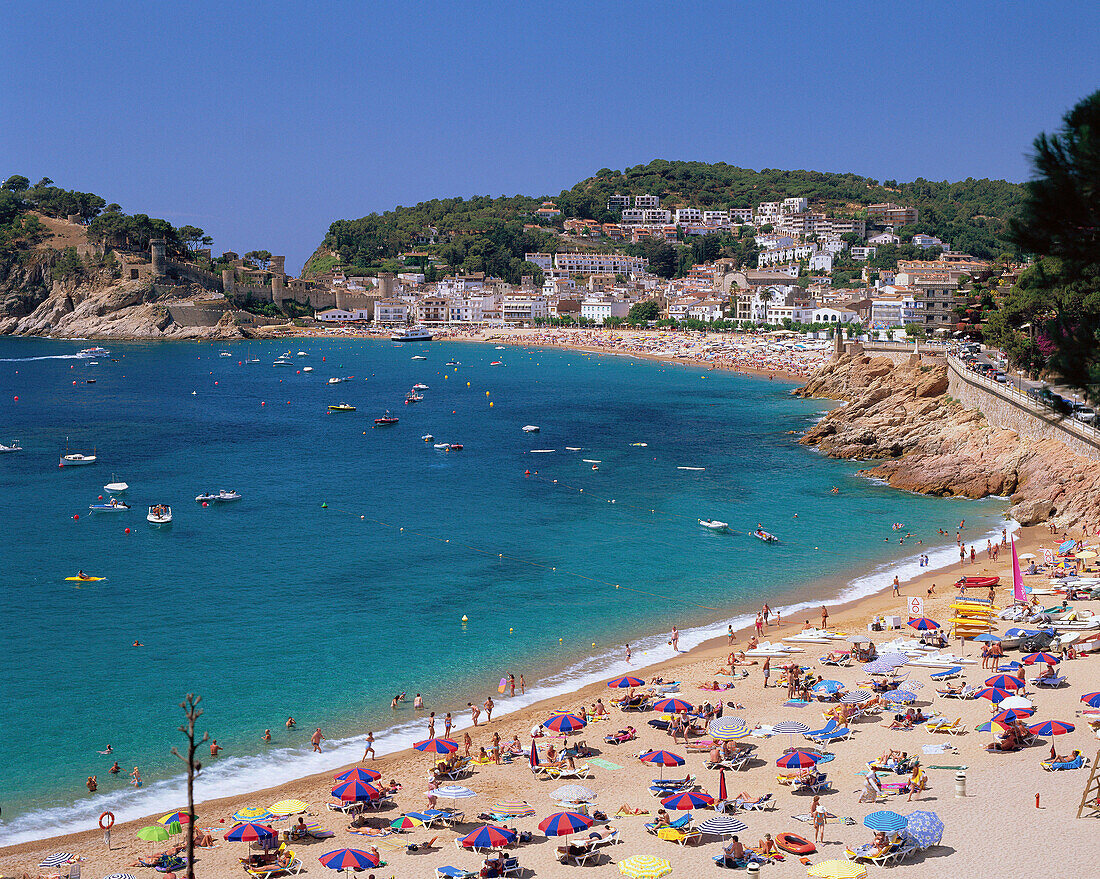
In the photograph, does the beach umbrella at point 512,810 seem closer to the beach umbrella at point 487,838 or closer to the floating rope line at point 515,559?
the beach umbrella at point 487,838

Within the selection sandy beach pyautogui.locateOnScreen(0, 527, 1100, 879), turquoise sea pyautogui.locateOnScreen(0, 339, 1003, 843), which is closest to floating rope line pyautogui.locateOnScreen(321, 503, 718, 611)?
turquoise sea pyautogui.locateOnScreen(0, 339, 1003, 843)

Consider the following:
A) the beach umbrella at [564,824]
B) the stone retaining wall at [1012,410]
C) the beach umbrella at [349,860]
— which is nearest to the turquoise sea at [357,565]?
the stone retaining wall at [1012,410]

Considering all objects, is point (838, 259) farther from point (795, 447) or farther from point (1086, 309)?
point (1086, 309)

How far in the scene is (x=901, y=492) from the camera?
40.3 meters

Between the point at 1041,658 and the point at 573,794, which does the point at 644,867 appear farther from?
the point at 1041,658

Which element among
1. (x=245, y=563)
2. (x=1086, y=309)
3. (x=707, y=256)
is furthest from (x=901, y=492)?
(x=707, y=256)

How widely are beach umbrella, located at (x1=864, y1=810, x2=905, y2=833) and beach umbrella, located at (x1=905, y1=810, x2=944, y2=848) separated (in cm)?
11

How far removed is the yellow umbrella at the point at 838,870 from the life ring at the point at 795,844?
0.63 metres

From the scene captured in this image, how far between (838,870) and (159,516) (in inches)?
1178

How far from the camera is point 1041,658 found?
2009cm

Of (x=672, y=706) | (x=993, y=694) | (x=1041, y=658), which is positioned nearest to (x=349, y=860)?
(x=672, y=706)

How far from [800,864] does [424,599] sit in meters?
16.1

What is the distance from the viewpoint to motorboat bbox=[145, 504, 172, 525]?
36.4 m

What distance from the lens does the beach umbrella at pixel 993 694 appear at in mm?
18438
